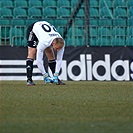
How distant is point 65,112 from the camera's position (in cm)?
910

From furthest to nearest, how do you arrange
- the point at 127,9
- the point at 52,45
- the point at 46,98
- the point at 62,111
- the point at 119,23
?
the point at 127,9 → the point at 119,23 → the point at 52,45 → the point at 46,98 → the point at 62,111

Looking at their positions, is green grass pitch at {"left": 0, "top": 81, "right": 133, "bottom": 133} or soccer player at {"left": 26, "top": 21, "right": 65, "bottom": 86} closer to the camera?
green grass pitch at {"left": 0, "top": 81, "right": 133, "bottom": 133}

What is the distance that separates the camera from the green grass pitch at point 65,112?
7.33 m

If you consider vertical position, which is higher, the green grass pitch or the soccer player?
the soccer player

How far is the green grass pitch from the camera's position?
289 inches

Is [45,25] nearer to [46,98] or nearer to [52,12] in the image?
[46,98]

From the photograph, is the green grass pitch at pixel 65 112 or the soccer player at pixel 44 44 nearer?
the green grass pitch at pixel 65 112

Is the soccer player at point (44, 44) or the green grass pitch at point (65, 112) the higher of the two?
the soccer player at point (44, 44)

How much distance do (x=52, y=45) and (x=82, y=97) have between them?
4.27m

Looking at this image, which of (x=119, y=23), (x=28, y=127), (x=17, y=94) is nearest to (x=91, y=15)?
(x=119, y=23)

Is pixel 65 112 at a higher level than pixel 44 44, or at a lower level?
lower

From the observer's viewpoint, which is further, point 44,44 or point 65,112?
point 44,44

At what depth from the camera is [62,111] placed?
9.25m

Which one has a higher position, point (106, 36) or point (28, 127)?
point (106, 36)
